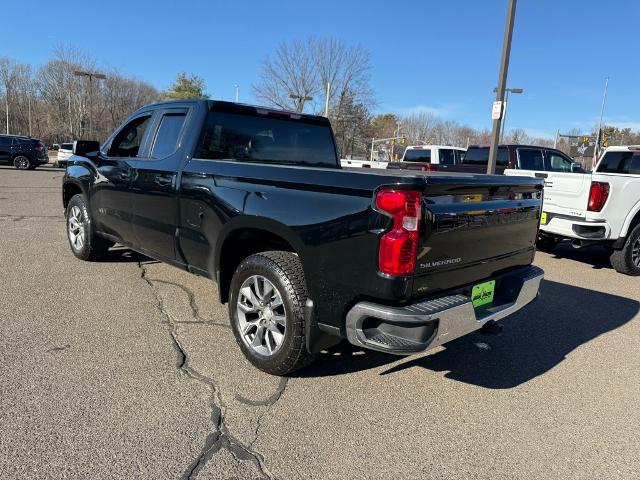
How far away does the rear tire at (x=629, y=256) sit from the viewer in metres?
6.94

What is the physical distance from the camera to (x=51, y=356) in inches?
136

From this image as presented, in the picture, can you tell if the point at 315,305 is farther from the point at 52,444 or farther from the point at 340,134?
the point at 340,134

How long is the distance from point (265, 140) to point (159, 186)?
106cm

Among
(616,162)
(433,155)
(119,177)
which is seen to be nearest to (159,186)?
(119,177)

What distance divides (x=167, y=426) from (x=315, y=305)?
1.09 m

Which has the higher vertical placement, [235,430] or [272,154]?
[272,154]

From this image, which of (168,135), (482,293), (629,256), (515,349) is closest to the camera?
(482,293)

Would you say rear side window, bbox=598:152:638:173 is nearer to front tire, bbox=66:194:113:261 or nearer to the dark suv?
front tire, bbox=66:194:113:261

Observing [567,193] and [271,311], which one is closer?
[271,311]

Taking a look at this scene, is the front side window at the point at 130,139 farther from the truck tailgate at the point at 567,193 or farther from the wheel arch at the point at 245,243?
the truck tailgate at the point at 567,193

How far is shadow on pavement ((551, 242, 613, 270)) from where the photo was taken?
26.2ft

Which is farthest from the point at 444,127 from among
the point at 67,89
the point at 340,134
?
the point at 67,89

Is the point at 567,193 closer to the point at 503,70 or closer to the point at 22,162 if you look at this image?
the point at 503,70

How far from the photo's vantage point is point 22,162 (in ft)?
82.4
